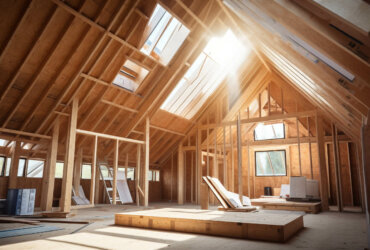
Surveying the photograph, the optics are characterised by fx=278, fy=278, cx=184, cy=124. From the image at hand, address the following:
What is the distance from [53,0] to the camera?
19.6 ft

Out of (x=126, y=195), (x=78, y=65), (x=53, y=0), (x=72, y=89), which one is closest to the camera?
(x=53, y=0)

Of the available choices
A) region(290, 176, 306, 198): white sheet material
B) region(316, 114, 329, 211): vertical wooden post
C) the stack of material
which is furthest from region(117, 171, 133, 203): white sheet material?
region(316, 114, 329, 211): vertical wooden post

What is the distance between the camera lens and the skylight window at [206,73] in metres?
10.1

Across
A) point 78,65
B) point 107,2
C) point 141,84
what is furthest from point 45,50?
point 141,84

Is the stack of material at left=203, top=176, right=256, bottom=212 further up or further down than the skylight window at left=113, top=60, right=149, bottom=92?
further down

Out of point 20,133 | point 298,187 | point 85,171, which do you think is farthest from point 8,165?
point 298,187

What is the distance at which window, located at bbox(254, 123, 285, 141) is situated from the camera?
1320 centimetres

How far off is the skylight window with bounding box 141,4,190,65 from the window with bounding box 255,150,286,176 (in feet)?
23.7

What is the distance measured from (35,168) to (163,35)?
6.53 m

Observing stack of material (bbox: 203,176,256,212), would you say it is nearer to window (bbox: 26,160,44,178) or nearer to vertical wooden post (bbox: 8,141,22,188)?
vertical wooden post (bbox: 8,141,22,188)

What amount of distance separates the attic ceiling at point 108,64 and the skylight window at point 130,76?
0.56ft

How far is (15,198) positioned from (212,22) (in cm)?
758

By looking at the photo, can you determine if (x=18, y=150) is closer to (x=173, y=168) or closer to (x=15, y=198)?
(x=15, y=198)

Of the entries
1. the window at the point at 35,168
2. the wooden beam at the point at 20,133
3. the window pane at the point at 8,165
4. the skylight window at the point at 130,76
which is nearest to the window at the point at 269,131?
the skylight window at the point at 130,76
